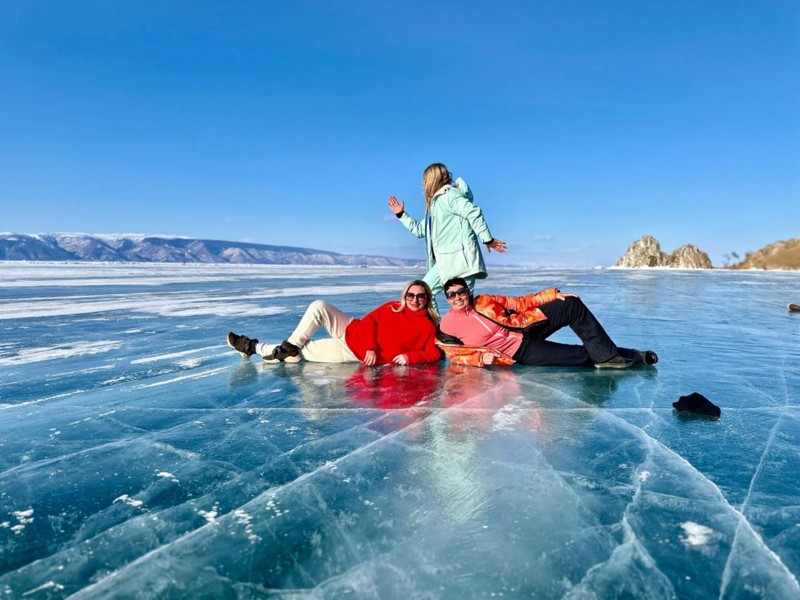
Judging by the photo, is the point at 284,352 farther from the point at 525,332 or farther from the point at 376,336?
the point at 525,332

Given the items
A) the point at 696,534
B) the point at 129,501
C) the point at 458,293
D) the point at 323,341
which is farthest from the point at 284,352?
the point at 696,534

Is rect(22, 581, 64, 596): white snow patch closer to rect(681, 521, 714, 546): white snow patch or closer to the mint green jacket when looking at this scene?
rect(681, 521, 714, 546): white snow patch

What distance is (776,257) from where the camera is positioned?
241ft

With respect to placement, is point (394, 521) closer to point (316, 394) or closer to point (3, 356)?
point (316, 394)

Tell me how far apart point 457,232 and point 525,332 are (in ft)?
4.16

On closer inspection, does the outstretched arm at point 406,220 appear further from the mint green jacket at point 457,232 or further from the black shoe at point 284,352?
the black shoe at point 284,352

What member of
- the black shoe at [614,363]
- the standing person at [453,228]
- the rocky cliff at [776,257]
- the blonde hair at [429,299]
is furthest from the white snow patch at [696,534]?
the rocky cliff at [776,257]

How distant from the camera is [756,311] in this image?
9.69 metres

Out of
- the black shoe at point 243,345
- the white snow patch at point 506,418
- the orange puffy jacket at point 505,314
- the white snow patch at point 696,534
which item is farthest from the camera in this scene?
the black shoe at point 243,345

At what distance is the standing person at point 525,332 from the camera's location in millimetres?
4637

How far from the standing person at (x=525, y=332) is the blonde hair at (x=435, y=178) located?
127 centimetres

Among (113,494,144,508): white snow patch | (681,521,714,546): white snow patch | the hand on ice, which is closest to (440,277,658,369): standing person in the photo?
the hand on ice

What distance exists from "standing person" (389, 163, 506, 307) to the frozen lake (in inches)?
47.5

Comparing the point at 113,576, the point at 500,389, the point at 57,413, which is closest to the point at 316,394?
the point at 500,389
